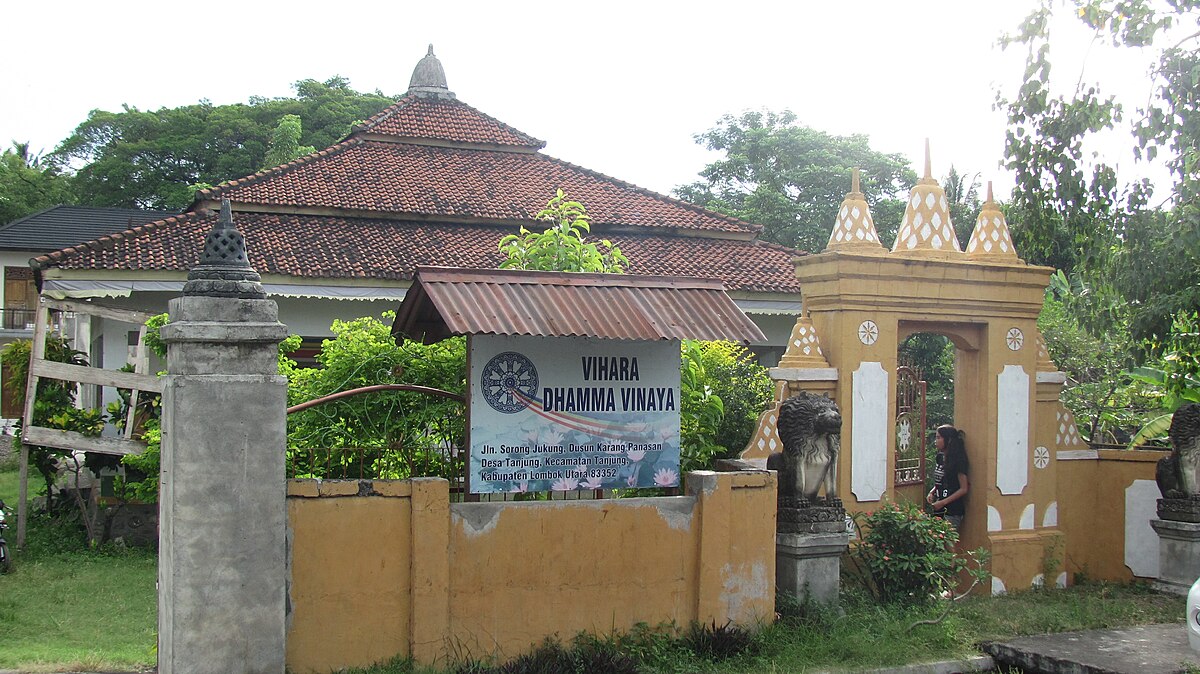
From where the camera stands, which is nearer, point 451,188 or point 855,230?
point 855,230

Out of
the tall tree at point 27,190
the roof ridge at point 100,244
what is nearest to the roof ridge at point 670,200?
the roof ridge at point 100,244

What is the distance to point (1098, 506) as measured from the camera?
10133 mm

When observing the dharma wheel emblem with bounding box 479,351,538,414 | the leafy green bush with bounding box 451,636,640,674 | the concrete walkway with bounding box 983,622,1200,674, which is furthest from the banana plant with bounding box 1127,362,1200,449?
the dharma wheel emblem with bounding box 479,351,538,414

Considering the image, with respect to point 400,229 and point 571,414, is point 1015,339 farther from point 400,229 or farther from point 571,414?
point 400,229

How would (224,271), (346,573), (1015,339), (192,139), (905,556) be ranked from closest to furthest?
1. (224,271)
2. (346,573)
3. (905,556)
4. (1015,339)
5. (192,139)

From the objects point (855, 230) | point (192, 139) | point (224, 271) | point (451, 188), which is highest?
point (192, 139)

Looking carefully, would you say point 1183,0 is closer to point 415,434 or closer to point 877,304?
point 877,304

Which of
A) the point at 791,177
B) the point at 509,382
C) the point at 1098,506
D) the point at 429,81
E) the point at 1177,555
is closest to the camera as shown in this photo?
the point at 509,382

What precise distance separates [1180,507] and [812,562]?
13.1ft

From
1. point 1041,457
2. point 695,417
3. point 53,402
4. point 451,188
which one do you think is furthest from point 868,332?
point 451,188

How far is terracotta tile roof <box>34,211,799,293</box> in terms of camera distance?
15.9 m

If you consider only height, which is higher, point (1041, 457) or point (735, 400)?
point (735, 400)

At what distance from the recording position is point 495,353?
666cm

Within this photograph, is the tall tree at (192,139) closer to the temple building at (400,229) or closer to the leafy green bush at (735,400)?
the temple building at (400,229)
